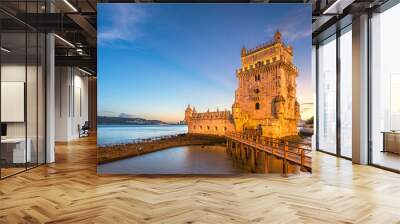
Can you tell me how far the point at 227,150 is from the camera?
6.28m

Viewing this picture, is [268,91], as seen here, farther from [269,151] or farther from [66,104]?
[66,104]

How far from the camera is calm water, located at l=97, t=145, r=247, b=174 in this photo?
6.21 meters

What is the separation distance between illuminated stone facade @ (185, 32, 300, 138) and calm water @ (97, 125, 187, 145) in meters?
0.50

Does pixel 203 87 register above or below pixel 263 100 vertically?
above

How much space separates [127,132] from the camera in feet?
20.6

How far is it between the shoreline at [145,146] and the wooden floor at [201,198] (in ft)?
1.34

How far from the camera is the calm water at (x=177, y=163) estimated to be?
621 cm

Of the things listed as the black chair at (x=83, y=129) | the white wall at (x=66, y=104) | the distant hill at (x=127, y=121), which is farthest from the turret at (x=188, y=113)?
A: the black chair at (x=83, y=129)

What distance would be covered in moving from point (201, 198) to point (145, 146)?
6.05 ft

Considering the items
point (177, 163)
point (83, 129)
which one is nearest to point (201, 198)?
point (177, 163)

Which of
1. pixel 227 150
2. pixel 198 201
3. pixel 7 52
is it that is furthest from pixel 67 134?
pixel 198 201

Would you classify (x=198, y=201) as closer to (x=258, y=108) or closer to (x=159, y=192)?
(x=159, y=192)

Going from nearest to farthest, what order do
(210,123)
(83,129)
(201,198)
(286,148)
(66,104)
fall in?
(201,198) < (286,148) < (210,123) < (66,104) < (83,129)

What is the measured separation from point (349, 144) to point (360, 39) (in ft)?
8.49
